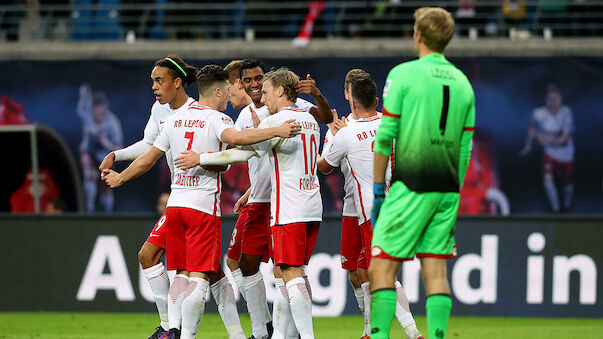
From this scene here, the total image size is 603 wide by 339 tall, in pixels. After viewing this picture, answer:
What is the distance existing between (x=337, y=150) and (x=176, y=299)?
1.83 meters

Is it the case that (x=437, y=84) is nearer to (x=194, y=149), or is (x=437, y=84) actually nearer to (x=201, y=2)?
(x=194, y=149)

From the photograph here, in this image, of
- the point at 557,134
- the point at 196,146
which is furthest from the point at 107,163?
the point at 557,134

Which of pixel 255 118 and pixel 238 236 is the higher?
pixel 255 118

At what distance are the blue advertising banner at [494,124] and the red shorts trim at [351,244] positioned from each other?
20.4 feet

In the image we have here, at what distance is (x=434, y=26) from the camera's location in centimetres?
607

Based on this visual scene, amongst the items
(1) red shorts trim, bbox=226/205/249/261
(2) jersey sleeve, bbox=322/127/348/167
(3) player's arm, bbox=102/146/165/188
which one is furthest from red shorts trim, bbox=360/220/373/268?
(3) player's arm, bbox=102/146/165/188

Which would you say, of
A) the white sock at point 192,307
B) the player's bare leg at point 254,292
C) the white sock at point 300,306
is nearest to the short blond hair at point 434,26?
the white sock at point 300,306

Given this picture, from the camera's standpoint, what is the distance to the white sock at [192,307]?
730 centimetres

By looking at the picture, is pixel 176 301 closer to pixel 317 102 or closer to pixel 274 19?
pixel 317 102

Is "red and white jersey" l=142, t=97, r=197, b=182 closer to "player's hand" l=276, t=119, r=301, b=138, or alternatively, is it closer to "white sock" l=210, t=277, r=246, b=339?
"white sock" l=210, t=277, r=246, b=339

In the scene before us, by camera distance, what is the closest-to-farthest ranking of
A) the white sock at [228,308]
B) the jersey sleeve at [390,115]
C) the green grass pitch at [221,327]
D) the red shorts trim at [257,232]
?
the jersey sleeve at [390,115] < the white sock at [228,308] < the red shorts trim at [257,232] < the green grass pitch at [221,327]

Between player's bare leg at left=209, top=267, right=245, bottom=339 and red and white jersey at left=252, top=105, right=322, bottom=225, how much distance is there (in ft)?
2.85

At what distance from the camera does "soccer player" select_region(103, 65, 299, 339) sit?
24.2 feet

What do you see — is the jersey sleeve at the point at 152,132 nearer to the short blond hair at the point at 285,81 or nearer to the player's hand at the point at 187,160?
the player's hand at the point at 187,160
